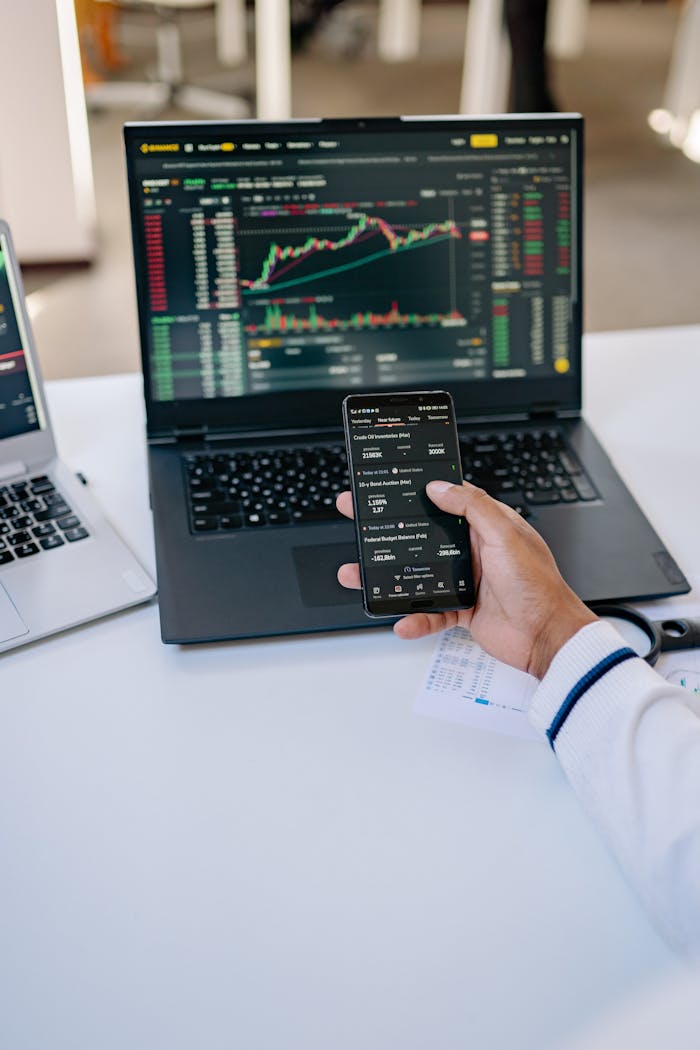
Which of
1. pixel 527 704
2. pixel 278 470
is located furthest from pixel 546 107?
pixel 527 704

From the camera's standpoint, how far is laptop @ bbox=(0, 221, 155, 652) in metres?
0.96

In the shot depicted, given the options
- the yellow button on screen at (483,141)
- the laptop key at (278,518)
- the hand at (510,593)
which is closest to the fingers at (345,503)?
the hand at (510,593)

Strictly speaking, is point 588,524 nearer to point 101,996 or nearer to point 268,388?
point 268,388

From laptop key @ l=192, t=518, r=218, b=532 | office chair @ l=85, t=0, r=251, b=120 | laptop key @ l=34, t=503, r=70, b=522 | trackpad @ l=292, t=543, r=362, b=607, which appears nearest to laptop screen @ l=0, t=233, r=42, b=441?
laptop key @ l=34, t=503, r=70, b=522

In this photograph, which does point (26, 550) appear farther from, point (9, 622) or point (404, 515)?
point (404, 515)

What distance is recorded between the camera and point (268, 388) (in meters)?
1.19

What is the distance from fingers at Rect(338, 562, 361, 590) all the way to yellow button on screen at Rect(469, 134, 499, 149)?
1.73ft

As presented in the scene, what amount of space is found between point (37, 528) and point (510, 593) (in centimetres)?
47

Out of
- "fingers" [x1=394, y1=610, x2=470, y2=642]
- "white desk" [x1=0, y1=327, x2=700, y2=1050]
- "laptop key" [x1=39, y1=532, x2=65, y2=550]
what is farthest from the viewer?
"laptop key" [x1=39, y1=532, x2=65, y2=550]

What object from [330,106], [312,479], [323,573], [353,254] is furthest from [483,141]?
[330,106]

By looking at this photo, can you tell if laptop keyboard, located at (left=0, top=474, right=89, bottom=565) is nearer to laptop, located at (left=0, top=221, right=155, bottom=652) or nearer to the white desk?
laptop, located at (left=0, top=221, right=155, bottom=652)

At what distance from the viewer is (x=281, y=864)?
2.48ft

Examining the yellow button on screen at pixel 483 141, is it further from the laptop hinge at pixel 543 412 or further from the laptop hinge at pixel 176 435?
the laptop hinge at pixel 176 435

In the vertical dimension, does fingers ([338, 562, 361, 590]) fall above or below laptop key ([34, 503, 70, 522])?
below
